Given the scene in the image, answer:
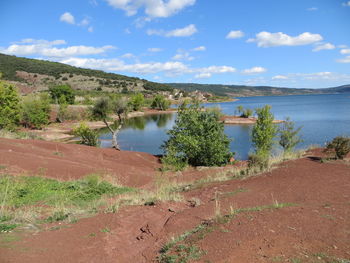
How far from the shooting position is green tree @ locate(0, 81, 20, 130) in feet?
120

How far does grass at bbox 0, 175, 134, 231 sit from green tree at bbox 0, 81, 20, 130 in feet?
99.4

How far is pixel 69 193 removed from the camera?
1032 cm

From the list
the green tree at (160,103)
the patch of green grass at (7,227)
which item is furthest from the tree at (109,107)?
the green tree at (160,103)

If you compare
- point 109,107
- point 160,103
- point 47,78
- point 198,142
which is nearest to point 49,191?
point 198,142

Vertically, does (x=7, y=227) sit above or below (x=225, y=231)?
below

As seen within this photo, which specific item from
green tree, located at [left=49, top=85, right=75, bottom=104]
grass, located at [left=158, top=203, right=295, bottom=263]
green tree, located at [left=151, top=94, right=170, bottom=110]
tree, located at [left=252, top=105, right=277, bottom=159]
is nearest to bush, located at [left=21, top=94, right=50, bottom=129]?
green tree, located at [left=49, top=85, right=75, bottom=104]

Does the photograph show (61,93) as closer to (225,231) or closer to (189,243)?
(189,243)

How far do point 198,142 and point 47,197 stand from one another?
13704 millimetres

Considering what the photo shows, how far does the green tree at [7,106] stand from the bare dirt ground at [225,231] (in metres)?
35.4

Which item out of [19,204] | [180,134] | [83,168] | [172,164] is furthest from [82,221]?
[180,134]

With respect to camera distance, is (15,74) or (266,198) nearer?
(266,198)

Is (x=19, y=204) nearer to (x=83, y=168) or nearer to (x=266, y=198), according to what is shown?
(x=83, y=168)

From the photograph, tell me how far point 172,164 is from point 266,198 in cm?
1307

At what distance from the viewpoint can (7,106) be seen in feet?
122
